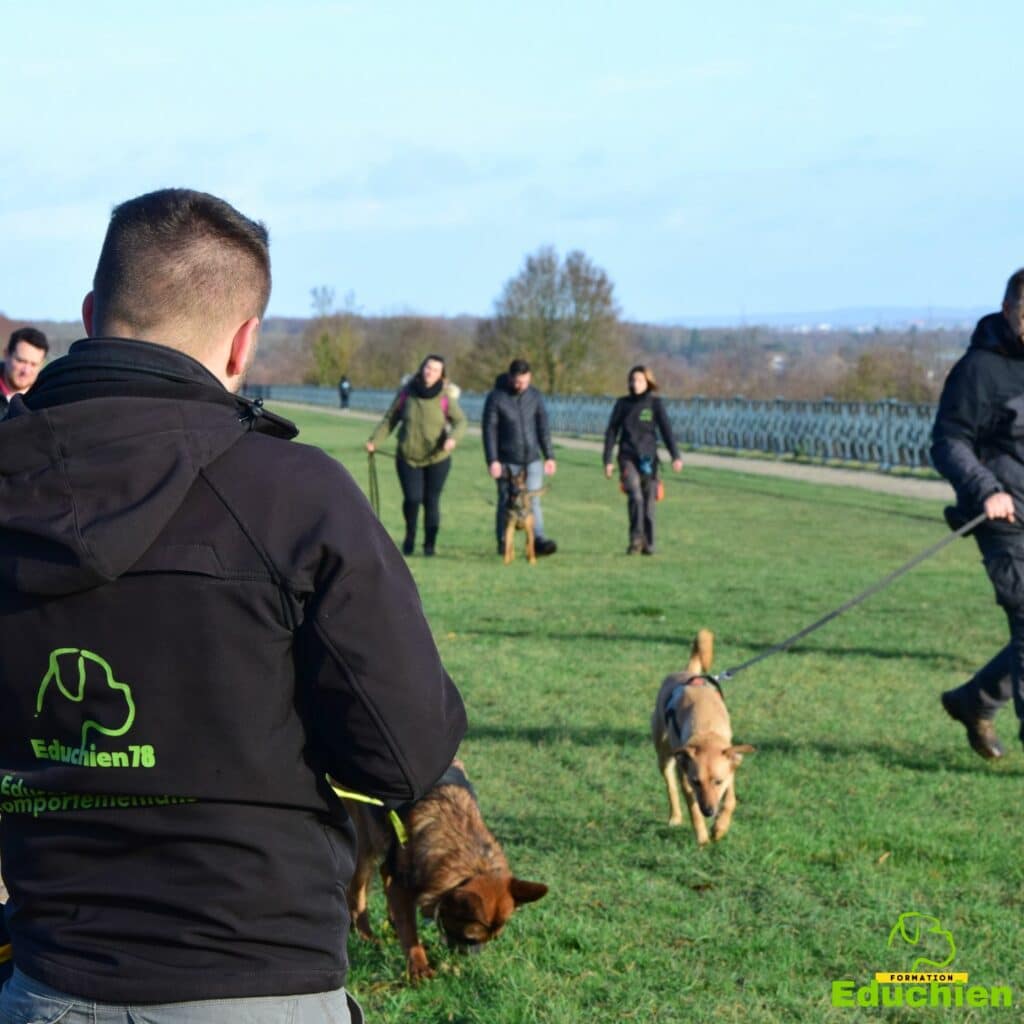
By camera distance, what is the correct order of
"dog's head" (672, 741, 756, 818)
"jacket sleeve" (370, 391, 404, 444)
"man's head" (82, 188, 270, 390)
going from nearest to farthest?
"man's head" (82, 188, 270, 390)
"dog's head" (672, 741, 756, 818)
"jacket sleeve" (370, 391, 404, 444)

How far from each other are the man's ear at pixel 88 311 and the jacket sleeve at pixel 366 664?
18.1 inches

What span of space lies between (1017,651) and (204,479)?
17.8 ft

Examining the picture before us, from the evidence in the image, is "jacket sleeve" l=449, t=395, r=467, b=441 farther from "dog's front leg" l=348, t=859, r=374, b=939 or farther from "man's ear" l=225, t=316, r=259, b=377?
"man's ear" l=225, t=316, r=259, b=377

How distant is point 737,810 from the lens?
636 cm

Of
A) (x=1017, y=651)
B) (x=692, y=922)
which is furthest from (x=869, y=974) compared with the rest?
(x=1017, y=651)

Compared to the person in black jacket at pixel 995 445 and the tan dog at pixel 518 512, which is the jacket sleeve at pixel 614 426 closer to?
the tan dog at pixel 518 512

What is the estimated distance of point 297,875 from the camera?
6.38ft

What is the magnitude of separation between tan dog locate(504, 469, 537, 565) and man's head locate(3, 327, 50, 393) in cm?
792

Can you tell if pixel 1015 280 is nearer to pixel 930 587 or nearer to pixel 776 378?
pixel 930 587

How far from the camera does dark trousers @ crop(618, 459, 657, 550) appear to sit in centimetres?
1670

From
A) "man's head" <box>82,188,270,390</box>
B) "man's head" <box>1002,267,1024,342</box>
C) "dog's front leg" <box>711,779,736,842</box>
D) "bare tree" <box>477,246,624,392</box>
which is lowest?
"dog's front leg" <box>711,779,736,842</box>

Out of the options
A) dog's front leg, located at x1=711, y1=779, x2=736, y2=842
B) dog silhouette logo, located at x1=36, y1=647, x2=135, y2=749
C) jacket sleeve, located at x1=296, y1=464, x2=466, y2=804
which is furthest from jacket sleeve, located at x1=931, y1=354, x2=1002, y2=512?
dog silhouette logo, located at x1=36, y1=647, x2=135, y2=749

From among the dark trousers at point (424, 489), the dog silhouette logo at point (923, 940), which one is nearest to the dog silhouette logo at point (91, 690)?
the dog silhouette logo at point (923, 940)

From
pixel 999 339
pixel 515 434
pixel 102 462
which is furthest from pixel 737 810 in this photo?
pixel 515 434
